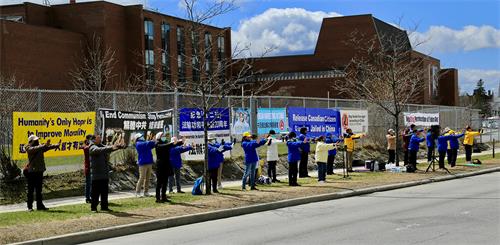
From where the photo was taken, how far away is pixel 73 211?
474 inches

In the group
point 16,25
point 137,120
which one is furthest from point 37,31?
point 137,120

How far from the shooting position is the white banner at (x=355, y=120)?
27375mm

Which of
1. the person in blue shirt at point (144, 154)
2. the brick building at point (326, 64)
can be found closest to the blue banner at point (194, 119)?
the person in blue shirt at point (144, 154)

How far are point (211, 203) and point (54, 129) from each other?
5.11 m

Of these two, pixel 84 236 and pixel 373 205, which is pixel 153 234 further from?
pixel 373 205

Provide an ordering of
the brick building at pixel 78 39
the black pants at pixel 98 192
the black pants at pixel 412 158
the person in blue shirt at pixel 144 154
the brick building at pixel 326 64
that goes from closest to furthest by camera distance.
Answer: the black pants at pixel 98 192 < the person in blue shirt at pixel 144 154 < the black pants at pixel 412 158 < the brick building at pixel 78 39 < the brick building at pixel 326 64

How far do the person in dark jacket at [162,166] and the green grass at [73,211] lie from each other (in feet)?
0.92

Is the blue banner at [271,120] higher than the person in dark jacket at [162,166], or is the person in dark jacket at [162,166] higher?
the blue banner at [271,120]

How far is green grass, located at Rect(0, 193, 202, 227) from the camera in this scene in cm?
1096

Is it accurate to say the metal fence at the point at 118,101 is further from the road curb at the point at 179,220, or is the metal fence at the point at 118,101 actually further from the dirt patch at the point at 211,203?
the road curb at the point at 179,220

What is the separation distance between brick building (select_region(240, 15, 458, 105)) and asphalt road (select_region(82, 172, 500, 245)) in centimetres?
6833

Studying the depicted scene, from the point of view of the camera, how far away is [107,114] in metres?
16.4

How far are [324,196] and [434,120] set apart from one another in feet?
82.9

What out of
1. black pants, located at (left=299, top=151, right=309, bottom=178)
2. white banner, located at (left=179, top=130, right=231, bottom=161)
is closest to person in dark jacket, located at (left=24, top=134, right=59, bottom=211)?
white banner, located at (left=179, top=130, right=231, bottom=161)
